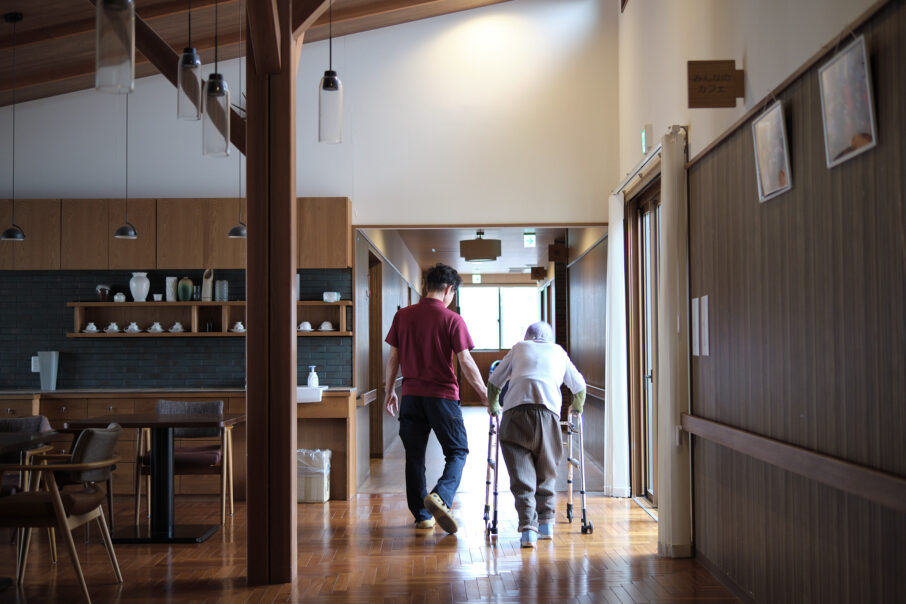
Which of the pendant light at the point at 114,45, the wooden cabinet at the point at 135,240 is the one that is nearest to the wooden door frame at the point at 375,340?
Result: the wooden cabinet at the point at 135,240

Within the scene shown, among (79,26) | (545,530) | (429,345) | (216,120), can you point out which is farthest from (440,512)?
(79,26)

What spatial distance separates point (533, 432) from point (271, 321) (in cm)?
181

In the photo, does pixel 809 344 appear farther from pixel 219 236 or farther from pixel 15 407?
pixel 15 407

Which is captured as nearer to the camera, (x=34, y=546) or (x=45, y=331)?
(x=34, y=546)

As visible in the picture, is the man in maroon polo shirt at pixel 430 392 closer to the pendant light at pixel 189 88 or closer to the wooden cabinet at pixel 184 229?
the wooden cabinet at pixel 184 229

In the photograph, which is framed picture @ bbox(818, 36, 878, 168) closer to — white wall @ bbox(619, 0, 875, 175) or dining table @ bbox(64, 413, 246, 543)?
white wall @ bbox(619, 0, 875, 175)

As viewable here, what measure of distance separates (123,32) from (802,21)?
100 inches

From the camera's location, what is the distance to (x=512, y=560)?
5.02m

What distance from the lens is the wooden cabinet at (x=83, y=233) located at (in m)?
7.73

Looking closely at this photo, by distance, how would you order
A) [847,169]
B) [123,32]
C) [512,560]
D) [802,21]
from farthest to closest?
[512,560], [802,21], [847,169], [123,32]

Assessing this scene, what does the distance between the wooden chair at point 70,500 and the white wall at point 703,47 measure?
12.1 feet

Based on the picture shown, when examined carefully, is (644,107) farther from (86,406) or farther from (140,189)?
(86,406)

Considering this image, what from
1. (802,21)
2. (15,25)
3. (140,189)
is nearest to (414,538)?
(802,21)

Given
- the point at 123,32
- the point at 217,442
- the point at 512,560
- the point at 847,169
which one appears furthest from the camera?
the point at 217,442
